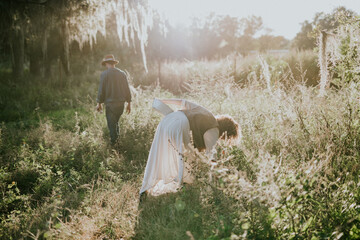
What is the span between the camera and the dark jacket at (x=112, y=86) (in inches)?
236

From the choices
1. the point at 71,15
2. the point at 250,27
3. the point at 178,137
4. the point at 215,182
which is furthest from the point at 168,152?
the point at 250,27

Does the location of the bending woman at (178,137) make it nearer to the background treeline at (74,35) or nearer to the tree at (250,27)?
the background treeline at (74,35)

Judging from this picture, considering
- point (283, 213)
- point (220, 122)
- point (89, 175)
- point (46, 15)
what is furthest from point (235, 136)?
point (46, 15)

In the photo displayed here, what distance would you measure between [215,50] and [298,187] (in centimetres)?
4813

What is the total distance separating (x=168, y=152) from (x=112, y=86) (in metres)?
2.79

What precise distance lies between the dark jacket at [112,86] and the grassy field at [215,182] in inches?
28.3

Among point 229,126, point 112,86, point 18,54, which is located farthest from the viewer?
point 18,54

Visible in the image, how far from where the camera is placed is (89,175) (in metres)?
4.57

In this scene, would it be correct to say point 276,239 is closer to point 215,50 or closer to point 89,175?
point 89,175

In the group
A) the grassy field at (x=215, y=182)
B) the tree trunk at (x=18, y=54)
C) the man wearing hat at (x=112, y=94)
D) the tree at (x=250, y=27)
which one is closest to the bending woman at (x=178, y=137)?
the grassy field at (x=215, y=182)

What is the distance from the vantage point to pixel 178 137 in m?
3.65

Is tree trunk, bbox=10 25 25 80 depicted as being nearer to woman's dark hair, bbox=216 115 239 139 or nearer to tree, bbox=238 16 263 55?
woman's dark hair, bbox=216 115 239 139

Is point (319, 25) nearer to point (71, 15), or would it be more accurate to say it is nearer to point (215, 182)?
point (215, 182)

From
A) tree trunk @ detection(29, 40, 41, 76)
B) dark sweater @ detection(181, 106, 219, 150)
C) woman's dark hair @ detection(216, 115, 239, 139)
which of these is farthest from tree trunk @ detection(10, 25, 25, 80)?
woman's dark hair @ detection(216, 115, 239, 139)
